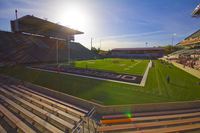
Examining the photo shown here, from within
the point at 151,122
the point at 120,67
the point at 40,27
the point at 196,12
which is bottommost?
the point at 151,122

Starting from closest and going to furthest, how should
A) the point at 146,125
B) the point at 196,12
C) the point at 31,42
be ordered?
the point at 146,125, the point at 196,12, the point at 31,42

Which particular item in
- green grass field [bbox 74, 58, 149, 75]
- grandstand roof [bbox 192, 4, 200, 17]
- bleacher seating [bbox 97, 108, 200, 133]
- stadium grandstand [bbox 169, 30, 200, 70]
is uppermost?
grandstand roof [bbox 192, 4, 200, 17]


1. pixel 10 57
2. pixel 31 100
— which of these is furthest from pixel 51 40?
pixel 31 100

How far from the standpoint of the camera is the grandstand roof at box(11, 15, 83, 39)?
148 ft

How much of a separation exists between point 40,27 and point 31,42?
24.2 feet

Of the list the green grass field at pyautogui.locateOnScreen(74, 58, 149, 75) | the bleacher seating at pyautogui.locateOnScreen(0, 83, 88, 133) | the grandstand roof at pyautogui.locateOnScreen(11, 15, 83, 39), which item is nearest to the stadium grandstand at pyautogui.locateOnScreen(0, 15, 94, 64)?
the grandstand roof at pyautogui.locateOnScreen(11, 15, 83, 39)

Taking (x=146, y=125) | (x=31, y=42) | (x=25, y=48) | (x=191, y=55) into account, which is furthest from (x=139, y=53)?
(x=146, y=125)

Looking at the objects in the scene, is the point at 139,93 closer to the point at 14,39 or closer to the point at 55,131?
the point at 55,131

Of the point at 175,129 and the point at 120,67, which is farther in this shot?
the point at 120,67

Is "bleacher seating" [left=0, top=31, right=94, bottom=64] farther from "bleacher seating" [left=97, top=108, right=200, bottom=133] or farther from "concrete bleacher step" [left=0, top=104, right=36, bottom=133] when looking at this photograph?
"bleacher seating" [left=97, top=108, right=200, bottom=133]

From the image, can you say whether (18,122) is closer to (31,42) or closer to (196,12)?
(196,12)

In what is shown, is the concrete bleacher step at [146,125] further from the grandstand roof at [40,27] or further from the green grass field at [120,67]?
the grandstand roof at [40,27]

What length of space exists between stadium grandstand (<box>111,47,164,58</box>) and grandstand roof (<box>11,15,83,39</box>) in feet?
131

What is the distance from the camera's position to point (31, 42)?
47.5m
